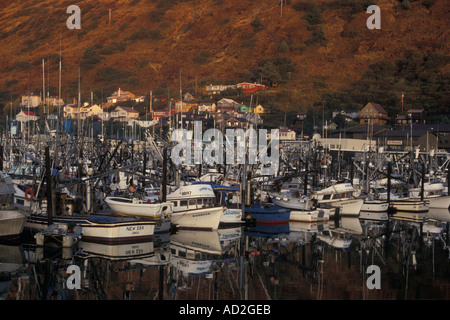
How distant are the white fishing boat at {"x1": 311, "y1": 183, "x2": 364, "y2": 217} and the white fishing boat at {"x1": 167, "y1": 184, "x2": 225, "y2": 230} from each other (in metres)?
13.9

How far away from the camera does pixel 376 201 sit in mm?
58125

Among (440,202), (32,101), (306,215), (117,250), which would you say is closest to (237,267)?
(117,250)

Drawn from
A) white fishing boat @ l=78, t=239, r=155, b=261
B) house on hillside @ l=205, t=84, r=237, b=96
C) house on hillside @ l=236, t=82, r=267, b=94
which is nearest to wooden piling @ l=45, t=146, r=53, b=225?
white fishing boat @ l=78, t=239, r=155, b=261

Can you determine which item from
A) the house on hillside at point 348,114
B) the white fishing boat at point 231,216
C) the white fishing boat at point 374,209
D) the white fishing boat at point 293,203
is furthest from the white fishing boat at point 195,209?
the house on hillside at point 348,114

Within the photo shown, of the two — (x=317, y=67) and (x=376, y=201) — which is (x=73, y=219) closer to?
(x=376, y=201)

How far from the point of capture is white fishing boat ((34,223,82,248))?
34438 mm

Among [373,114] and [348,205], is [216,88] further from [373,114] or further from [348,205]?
[348,205]

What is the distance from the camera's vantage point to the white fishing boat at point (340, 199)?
54562mm

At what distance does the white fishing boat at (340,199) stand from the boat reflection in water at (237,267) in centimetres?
926

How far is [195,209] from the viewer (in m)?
42.3

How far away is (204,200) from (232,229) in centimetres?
375

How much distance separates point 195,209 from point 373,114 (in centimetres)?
11267

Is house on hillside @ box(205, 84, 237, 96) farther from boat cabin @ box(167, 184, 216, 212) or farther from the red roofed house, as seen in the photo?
boat cabin @ box(167, 184, 216, 212)
